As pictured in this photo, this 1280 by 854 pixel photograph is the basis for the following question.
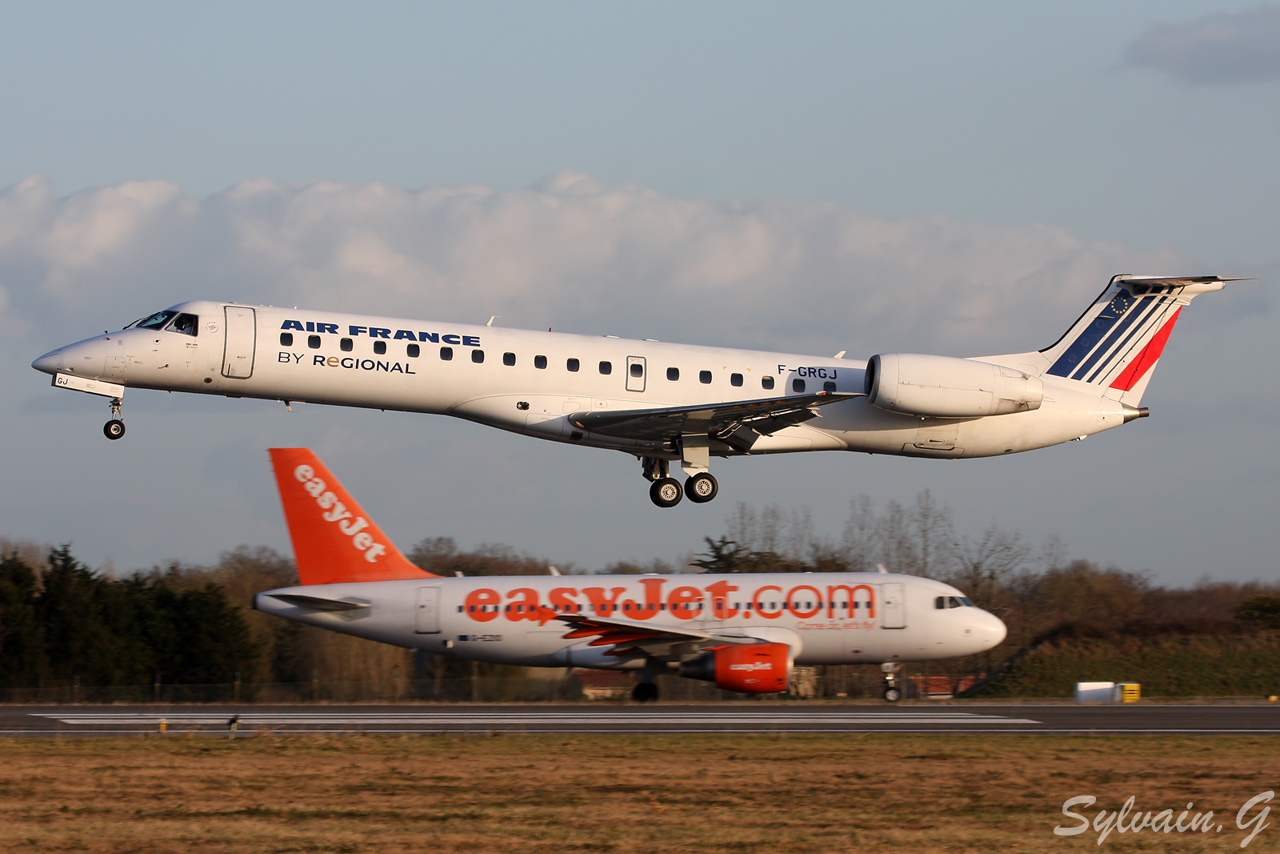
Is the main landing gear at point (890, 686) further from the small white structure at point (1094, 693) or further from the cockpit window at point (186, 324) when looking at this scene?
the cockpit window at point (186, 324)

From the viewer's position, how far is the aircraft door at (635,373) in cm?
2570

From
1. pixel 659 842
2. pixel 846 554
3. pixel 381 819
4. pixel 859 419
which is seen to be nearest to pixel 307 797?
pixel 381 819

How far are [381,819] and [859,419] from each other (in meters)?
14.3

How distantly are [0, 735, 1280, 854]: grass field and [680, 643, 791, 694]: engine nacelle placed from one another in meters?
4.38

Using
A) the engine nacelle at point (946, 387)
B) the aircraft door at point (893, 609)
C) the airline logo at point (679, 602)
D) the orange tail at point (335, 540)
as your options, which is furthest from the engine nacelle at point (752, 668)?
the orange tail at point (335, 540)

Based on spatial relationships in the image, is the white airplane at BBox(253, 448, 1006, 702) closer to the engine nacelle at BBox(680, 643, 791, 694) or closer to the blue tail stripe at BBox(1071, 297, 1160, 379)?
the engine nacelle at BBox(680, 643, 791, 694)

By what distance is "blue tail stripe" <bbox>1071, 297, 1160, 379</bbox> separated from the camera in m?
29.7

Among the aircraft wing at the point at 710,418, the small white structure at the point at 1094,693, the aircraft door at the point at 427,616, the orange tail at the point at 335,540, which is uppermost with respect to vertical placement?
the aircraft wing at the point at 710,418

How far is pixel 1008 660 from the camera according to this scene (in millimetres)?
39312

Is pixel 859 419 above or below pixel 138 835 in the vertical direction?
above

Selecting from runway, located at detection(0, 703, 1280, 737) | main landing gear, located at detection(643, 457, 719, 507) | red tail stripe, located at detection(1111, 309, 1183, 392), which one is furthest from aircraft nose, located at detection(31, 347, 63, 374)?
red tail stripe, located at detection(1111, 309, 1183, 392)

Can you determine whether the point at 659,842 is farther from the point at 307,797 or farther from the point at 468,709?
the point at 468,709

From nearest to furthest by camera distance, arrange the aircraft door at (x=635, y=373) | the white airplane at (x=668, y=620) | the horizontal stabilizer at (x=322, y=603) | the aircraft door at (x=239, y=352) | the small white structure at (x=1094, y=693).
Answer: the aircraft door at (x=239, y=352), the aircraft door at (x=635, y=373), the white airplane at (x=668, y=620), the horizontal stabilizer at (x=322, y=603), the small white structure at (x=1094, y=693)

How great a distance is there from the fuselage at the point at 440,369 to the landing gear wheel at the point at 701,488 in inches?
21.0
